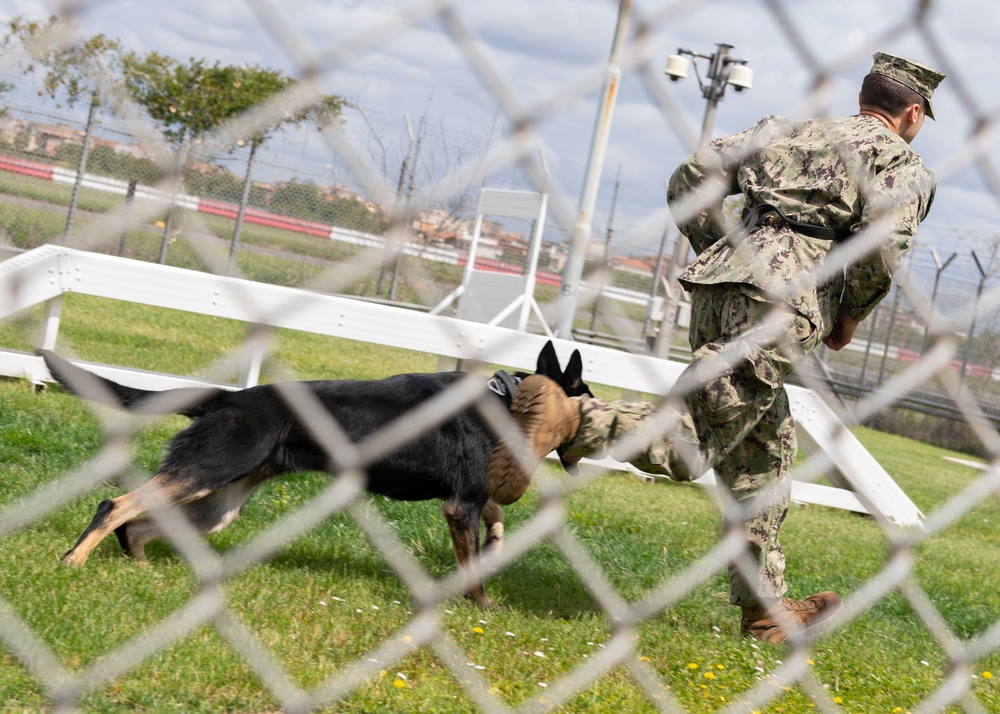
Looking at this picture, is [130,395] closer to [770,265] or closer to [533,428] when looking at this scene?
[533,428]

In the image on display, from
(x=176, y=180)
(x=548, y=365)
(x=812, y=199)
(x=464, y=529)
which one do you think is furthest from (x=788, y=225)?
(x=176, y=180)

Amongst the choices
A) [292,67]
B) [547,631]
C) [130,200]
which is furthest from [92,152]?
[547,631]

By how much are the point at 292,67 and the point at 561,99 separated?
0.33m

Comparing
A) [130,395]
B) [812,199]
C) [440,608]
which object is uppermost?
[812,199]

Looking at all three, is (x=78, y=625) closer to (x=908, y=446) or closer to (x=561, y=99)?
(x=561, y=99)

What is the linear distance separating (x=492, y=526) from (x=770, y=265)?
1951 millimetres

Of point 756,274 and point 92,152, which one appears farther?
point 756,274

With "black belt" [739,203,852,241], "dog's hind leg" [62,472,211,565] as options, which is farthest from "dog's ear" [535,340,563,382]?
"dog's hind leg" [62,472,211,565]

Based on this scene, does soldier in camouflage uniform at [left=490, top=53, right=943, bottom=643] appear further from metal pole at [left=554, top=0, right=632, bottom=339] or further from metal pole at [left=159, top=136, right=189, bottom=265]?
metal pole at [left=159, top=136, right=189, bottom=265]

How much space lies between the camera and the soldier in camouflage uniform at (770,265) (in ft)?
8.96

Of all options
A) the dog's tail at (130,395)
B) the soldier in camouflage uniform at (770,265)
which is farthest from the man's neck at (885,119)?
the dog's tail at (130,395)

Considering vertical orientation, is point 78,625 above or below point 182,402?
below

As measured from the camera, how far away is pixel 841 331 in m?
3.29

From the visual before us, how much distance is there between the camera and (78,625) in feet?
9.09
